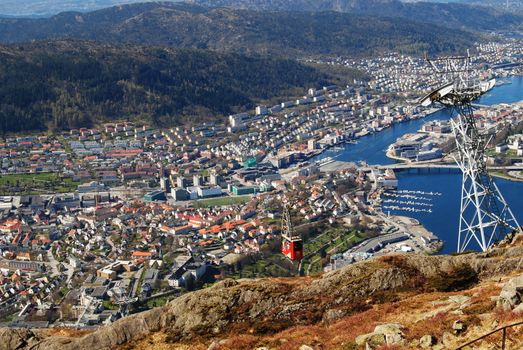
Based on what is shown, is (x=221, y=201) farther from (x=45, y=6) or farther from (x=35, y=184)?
(x=45, y=6)

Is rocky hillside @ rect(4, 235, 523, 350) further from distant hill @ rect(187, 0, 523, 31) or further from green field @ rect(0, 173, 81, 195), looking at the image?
distant hill @ rect(187, 0, 523, 31)

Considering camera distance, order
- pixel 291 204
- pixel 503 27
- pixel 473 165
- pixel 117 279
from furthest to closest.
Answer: pixel 503 27, pixel 291 204, pixel 117 279, pixel 473 165

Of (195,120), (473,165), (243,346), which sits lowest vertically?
(195,120)

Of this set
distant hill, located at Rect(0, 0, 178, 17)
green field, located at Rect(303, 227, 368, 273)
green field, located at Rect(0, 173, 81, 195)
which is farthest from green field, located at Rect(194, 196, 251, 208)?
distant hill, located at Rect(0, 0, 178, 17)

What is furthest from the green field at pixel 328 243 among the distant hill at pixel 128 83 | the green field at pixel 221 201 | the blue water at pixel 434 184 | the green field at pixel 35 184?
the distant hill at pixel 128 83

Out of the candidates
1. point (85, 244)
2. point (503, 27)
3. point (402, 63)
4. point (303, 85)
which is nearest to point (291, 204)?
point (85, 244)

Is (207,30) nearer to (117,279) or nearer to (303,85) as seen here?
(303,85)

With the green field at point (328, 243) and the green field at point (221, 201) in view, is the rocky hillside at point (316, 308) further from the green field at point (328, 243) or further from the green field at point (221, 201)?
the green field at point (221, 201)
